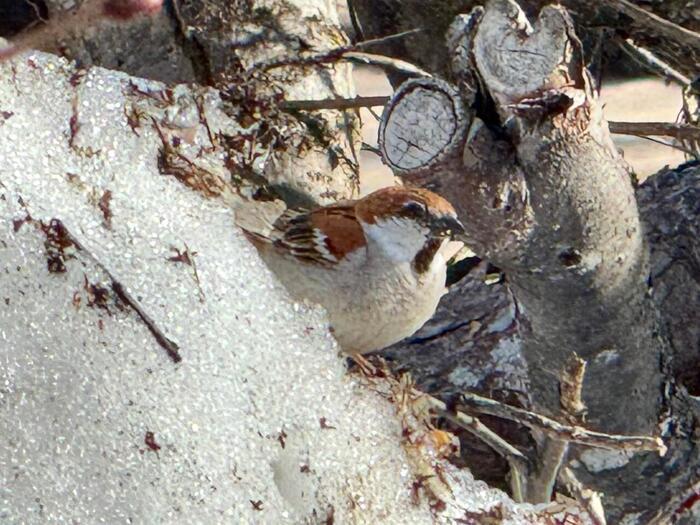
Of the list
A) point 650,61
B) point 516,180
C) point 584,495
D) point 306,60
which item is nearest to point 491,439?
point 584,495

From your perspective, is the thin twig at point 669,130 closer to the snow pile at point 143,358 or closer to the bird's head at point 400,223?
the bird's head at point 400,223

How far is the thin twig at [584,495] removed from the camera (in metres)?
1.72

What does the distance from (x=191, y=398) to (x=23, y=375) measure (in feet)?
0.59

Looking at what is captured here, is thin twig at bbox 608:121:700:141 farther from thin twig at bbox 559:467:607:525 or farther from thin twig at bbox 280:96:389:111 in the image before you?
thin twig at bbox 559:467:607:525

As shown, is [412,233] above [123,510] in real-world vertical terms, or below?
above

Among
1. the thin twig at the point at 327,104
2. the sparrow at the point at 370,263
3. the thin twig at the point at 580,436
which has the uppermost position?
the thin twig at the point at 327,104

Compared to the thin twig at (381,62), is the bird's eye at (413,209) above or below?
below

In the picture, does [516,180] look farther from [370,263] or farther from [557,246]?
[370,263]

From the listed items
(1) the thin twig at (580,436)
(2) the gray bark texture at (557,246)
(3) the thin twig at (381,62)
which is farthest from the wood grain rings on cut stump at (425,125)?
(3) the thin twig at (381,62)

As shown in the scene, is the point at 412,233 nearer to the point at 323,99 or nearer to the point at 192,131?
the point at 192,131

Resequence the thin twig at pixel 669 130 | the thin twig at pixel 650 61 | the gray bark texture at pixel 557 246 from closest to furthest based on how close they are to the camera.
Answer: the gray bark texture at pixel 557 246 → the thin twig at pixel 669 130 → the thin twig at pixel 650 61

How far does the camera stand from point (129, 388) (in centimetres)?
134

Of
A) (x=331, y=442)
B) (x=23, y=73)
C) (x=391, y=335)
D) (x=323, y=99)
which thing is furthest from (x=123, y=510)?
(x=323, y=99)

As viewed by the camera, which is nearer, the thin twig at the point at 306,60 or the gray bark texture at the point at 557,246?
the gray bark texture at the point at 557,246
